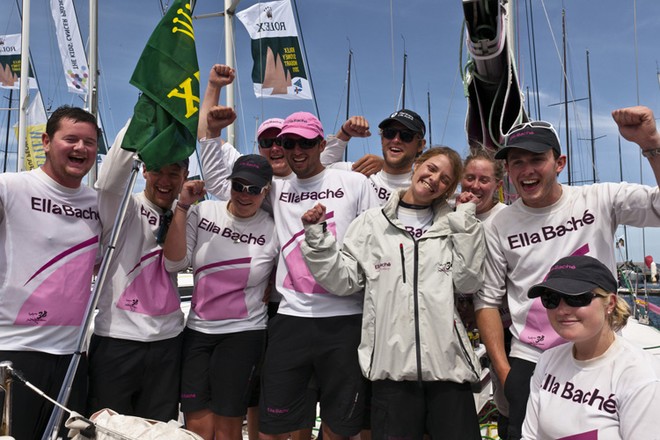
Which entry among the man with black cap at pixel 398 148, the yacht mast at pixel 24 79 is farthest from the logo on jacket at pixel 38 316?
the yacht mast at pixel 24 79

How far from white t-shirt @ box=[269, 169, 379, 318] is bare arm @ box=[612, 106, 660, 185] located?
146 cm

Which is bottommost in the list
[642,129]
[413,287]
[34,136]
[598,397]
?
[598,397]

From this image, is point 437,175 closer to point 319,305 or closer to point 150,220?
point 319,305

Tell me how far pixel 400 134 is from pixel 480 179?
598 mm

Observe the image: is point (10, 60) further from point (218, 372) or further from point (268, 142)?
point (218, 372)

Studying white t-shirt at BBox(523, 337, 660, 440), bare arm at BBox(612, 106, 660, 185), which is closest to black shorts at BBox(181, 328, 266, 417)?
white t-shirt at BBox(523, 337, 660, 440)

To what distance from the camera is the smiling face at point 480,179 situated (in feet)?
10.2

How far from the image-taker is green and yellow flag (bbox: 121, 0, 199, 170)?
3.01 m

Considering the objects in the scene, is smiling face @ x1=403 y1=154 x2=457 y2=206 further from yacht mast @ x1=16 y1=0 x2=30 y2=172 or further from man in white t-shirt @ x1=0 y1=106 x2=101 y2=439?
yacht mast @ x1=16 y1=0 x2=30 y2=172

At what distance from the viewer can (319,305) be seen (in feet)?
9.98

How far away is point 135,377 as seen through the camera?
2992 mm

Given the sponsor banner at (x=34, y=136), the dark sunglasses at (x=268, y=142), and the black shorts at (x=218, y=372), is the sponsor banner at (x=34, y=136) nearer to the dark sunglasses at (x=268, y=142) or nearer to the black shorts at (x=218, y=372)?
the dark sunglasses at (x=268, y=142)

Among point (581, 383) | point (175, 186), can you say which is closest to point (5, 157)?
point (175, 186)

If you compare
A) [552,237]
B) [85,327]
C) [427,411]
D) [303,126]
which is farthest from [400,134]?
[85,327]
